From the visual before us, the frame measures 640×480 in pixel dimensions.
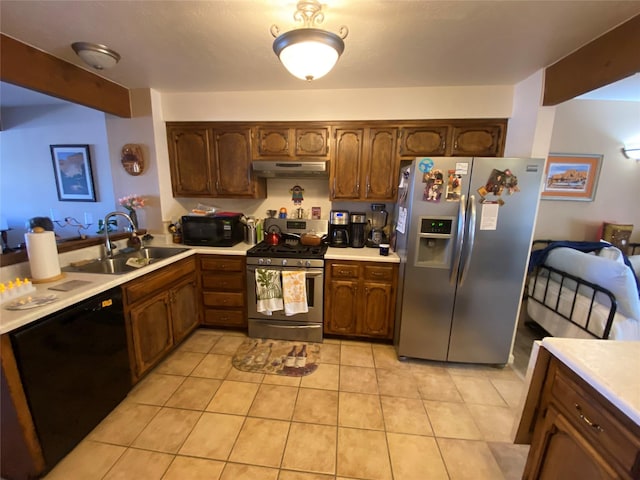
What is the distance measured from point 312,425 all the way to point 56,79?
311cm

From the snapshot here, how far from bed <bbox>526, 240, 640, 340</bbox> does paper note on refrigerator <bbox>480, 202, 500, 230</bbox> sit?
1.01 m

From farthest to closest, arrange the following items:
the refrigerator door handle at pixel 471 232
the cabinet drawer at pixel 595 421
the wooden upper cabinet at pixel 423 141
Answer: the wooden upper cabinet at pixel 423 141, the refrigerator door handle at pixel 471 232, the cabinet drawer at pixel 595 421

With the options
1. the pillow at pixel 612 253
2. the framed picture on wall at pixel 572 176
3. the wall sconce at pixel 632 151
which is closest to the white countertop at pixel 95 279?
the pillow at pixel 612 253

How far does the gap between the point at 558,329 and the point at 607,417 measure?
6.97 feet

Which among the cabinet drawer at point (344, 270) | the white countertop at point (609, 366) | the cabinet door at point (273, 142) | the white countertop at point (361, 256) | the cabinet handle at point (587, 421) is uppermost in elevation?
the cabinet door at point (273, 142)

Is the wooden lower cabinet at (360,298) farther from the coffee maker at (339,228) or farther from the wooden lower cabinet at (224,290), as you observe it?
the wooden lower cabinet at (224,290)

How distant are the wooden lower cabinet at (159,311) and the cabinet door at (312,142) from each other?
156 centimetres

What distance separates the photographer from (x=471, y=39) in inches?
65.3

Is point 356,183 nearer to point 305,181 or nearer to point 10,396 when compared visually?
point 305,181

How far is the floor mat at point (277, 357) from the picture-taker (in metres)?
2.21

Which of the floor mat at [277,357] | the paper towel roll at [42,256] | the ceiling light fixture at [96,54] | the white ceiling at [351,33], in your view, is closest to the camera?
the white ceiling at [351,33]

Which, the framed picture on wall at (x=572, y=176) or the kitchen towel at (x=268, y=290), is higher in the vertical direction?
the framed picture on wall at (x=572, y=176)

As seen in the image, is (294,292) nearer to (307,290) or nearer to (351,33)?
(307,290)

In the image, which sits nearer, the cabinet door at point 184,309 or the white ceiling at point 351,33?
the white ceiling at point 351,33
